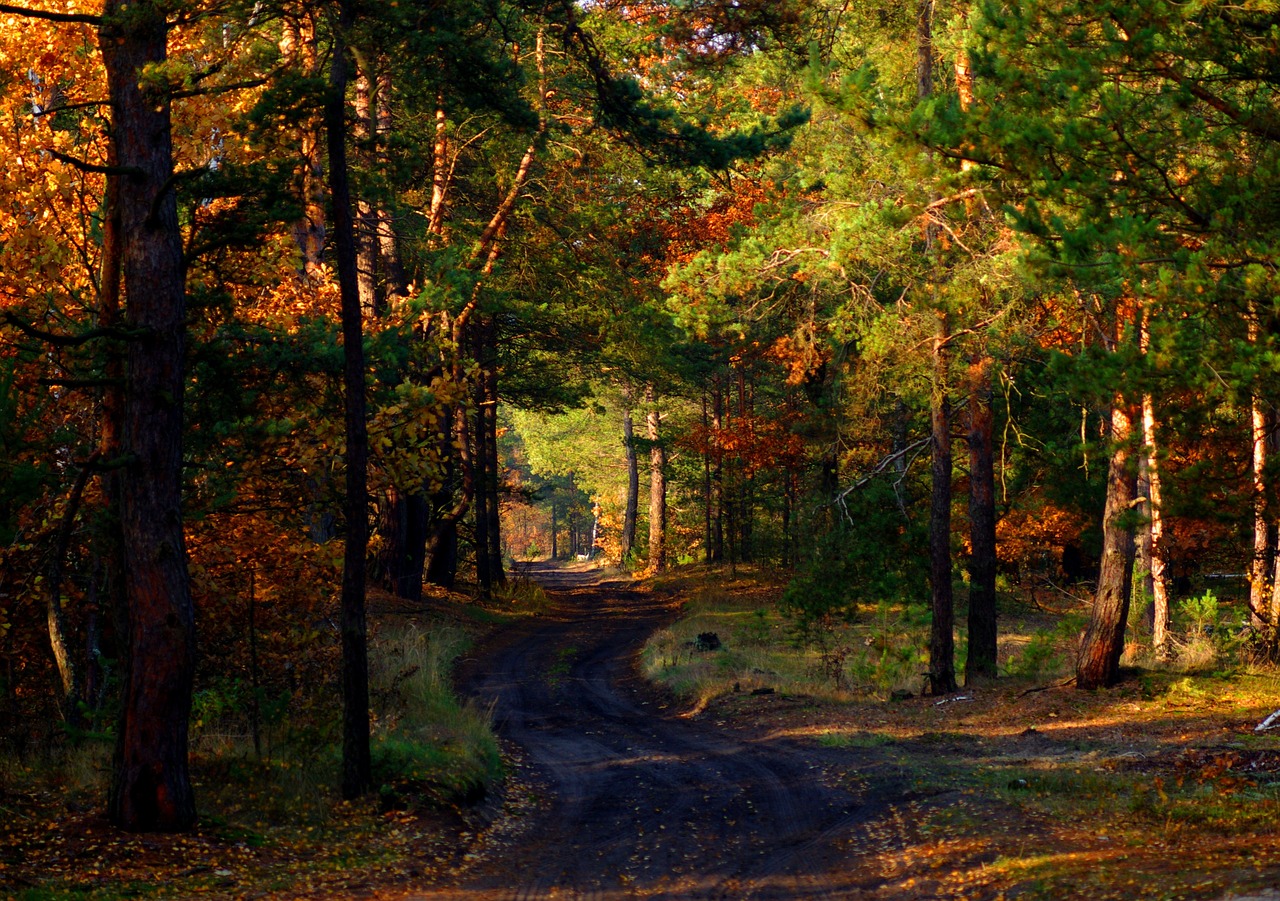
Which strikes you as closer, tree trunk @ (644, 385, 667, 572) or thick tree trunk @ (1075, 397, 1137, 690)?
thick tree trunk @ (1075, 397, 1137, 690)

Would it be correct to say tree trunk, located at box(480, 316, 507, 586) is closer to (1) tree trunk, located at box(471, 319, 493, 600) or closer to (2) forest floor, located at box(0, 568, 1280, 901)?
(1) tree trunk, located at box(471, 319, 493, 600)

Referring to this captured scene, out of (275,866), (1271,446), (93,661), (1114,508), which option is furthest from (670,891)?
(1271,446)

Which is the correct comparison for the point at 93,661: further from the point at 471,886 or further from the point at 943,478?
the point at 943,478

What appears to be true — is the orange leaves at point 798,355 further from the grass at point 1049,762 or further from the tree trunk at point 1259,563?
the tree trunk at point 1259,563

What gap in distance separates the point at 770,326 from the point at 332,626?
50.8ft

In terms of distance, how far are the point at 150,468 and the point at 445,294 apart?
19.4 ft

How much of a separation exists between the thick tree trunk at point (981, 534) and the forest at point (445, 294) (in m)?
0.06

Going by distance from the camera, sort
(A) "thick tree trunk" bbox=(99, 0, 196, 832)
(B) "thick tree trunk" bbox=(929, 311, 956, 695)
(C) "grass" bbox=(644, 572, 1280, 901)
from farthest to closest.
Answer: (B) "thick tree trunk" bbox=(929, 311, 956, 695) → (A) "thick tree trunk" bbox=(99, 0, 196, 832) → (C) "grass" bbox=(644, 572, 1280, 901)

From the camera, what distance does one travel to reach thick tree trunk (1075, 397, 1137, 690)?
15.0 meters

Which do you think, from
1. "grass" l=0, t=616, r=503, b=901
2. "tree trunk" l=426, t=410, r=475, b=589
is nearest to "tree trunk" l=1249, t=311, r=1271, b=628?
"grass" l=0, t=616, r=503, b=901

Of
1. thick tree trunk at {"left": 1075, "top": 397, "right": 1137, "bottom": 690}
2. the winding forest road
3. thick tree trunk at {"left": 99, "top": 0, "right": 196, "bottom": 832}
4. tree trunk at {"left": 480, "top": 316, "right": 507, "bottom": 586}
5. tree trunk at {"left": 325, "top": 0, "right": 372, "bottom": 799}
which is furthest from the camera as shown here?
tree trunk at {"left": 480, "top": 316, "right": 507, "bottom": 586}

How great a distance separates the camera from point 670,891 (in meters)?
8.38

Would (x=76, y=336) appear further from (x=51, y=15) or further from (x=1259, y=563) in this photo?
(x=1259, y=563)

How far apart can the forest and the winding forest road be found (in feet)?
5.56
